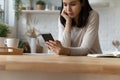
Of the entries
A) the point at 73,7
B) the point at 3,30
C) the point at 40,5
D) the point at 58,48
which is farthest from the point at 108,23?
the point at 58,48

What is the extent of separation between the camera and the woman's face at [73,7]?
2.02m

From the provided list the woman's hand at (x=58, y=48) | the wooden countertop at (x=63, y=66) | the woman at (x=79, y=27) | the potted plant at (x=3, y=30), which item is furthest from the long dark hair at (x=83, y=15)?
the potted plant at (x=3, y=30)

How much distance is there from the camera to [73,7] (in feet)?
6.63

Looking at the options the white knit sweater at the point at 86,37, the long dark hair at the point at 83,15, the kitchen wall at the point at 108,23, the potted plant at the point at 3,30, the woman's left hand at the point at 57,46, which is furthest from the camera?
the kitchen wall at the point at 108,23

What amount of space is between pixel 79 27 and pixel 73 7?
0.52 ft

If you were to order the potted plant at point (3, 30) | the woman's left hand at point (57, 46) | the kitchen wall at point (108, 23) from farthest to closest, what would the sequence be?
the kitchen wall at point (108, 23)
the potted plant at point (3, 30)
the woman's left hand at point (57, 46)

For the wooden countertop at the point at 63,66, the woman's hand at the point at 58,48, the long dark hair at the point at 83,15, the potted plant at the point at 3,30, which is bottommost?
the potted plant at the point at 3,30

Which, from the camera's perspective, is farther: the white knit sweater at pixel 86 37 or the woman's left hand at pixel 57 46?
the white knit sweater at pixel 86 37

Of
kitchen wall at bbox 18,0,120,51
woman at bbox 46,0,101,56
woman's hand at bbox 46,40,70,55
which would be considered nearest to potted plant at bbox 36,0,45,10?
kitchen wall at bbox 18,0,120,51

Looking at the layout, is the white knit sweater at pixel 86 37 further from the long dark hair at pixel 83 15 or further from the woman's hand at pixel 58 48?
the woman's hand at pixel 58 48

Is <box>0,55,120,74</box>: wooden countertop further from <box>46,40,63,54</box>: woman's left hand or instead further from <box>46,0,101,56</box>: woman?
<box>46,0,101,56</box>: woman

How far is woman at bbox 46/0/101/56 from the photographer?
6.11 feet

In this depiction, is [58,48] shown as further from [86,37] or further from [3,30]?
[3,30]

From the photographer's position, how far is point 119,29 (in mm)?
4184
